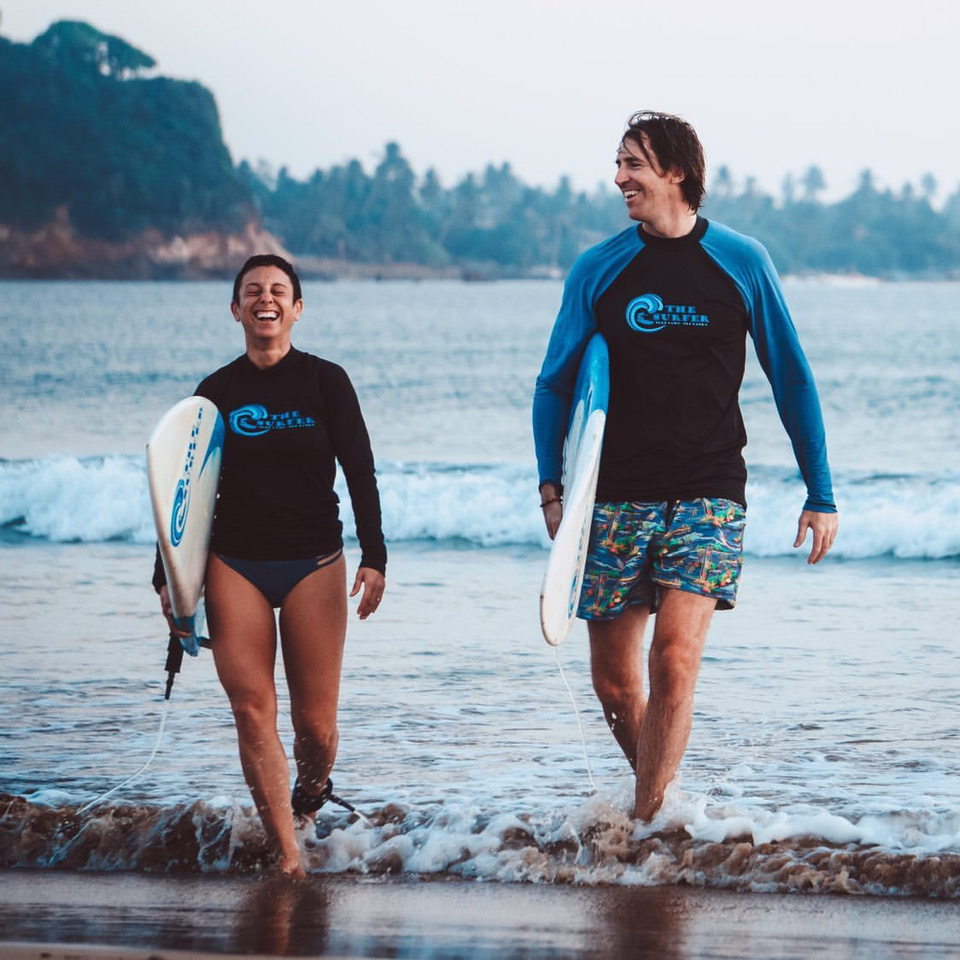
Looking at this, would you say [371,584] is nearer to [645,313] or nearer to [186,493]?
[186,493]

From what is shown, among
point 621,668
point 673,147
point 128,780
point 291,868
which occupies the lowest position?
point 128,780

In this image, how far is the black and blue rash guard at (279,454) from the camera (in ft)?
12.3

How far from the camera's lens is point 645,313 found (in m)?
3.79

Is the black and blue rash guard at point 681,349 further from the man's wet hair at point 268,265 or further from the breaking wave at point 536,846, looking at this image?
the breaking wave at point 536,846

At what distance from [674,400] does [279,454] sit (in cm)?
102

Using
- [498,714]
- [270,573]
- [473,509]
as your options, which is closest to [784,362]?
[270,573]

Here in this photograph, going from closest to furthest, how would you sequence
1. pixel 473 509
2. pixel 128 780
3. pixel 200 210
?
pixel 128 780 → pixel 473 509 → pixel 200 210

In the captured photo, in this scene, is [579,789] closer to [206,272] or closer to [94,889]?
[94,889]

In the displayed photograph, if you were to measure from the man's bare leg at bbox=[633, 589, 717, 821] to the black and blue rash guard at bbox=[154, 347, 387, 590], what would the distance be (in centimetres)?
74

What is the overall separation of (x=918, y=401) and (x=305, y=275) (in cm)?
8774

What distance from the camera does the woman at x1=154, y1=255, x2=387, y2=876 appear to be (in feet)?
12.1

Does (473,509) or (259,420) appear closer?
(259,420)

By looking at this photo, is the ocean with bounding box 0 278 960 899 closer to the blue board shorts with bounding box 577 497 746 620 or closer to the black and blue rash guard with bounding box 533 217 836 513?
the blue board shorts with bounding box 577 497 746 620

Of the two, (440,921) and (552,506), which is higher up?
(552,506)
